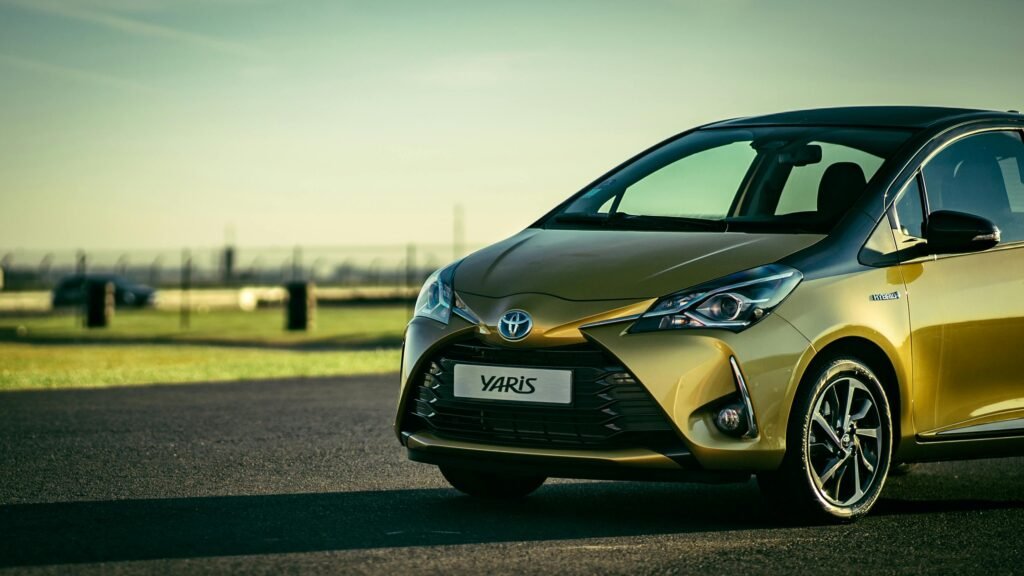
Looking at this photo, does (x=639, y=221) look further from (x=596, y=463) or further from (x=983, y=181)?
(x=983, y=181)

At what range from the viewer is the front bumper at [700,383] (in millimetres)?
5699

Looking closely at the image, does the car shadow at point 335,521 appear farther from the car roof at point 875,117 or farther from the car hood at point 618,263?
the car roof at point 875,117

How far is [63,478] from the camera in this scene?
24.5 feet

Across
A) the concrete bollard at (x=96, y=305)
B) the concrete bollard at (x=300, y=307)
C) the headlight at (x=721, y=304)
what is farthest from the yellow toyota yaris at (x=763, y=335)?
the concrete bollard at (x=96, y=305)

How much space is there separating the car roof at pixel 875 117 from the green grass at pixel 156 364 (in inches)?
359

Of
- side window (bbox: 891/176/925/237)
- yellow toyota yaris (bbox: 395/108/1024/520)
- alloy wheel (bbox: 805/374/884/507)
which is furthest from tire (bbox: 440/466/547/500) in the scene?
side window (bbox: 891/176/925/237)

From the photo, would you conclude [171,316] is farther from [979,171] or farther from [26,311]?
[979,171]

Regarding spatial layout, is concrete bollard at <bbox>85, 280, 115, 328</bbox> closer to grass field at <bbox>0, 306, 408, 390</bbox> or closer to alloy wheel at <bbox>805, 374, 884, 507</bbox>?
grass field at <bbox>0, 306, 408, 390</bbox>

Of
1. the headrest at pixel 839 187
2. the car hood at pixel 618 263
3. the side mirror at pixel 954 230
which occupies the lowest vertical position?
the car hood at pixel 618 263

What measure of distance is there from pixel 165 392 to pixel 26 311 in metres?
35.6

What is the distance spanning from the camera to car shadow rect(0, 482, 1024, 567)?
5.53 meters

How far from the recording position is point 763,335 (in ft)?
19.0

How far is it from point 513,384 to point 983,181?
2.86 metres

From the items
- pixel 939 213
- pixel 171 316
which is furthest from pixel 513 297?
pixel 171 316
